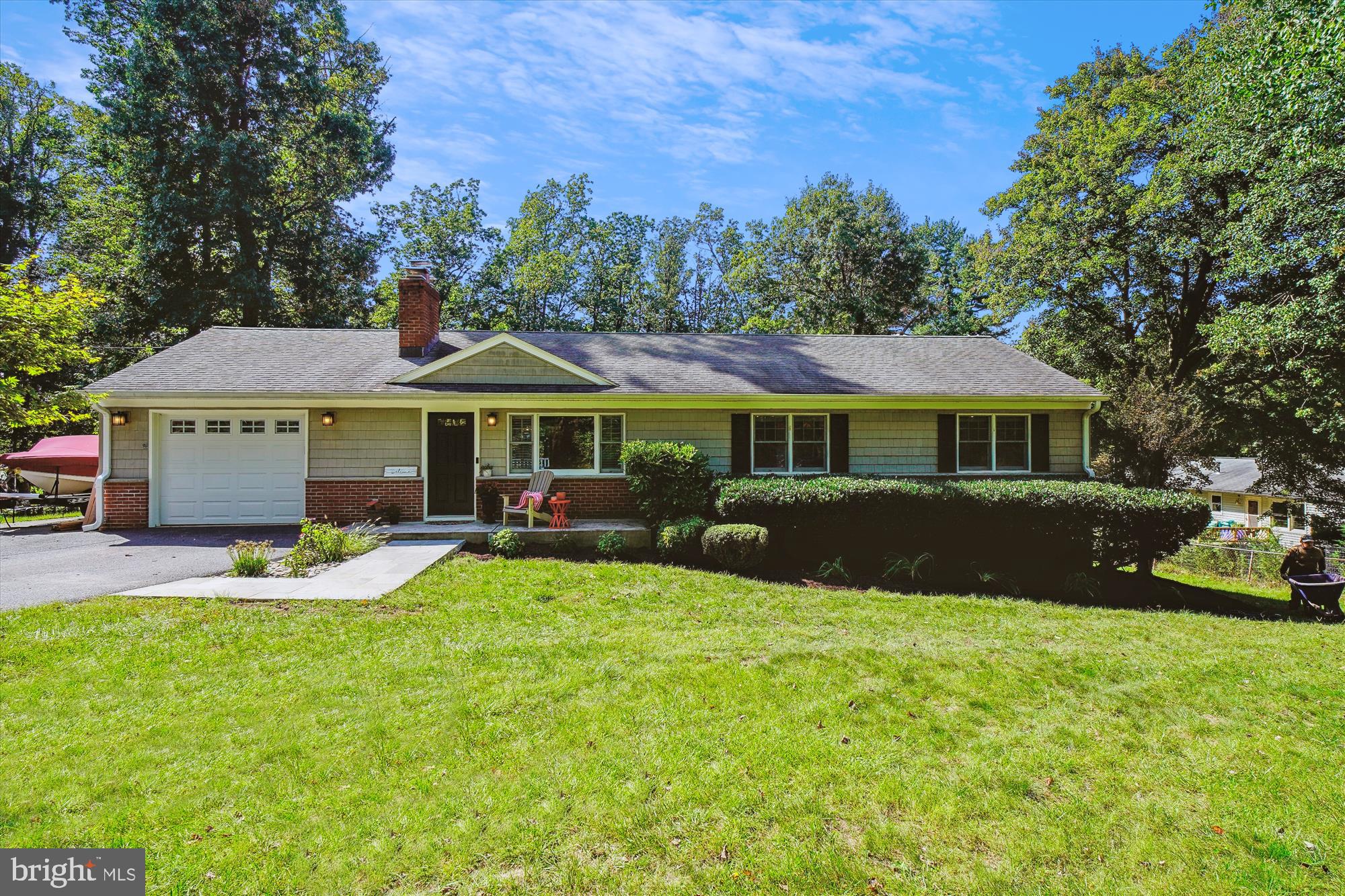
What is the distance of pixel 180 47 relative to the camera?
68.1ft

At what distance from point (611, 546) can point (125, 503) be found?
879cm

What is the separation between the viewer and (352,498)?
11227 mm

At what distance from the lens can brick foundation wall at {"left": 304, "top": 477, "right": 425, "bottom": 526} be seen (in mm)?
11203

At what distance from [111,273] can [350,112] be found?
10.1m

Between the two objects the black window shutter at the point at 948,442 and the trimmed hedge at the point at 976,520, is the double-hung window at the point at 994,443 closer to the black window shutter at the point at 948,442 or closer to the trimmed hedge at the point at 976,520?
the black window shutter at the point at 948,442

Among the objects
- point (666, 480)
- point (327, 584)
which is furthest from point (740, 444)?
point (327, 584)

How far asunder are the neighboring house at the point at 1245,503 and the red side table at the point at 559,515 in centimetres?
3227

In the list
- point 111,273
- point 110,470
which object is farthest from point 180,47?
point 110,470

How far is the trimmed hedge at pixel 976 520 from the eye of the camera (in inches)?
366

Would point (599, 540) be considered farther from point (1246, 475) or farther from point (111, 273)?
point (1246, 475)

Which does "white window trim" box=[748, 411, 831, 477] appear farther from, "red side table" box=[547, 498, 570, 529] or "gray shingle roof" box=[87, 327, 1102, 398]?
"red side table" box=[547, 498, 570, 529]

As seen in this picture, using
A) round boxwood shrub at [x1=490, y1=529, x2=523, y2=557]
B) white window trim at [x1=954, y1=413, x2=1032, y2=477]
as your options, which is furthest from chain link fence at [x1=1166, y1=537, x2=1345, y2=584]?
round boxwood shrub at [x1=490, y1=529, x2=523, y2=557]

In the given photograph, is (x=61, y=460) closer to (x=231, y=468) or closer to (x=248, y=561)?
(x=231, y=468)

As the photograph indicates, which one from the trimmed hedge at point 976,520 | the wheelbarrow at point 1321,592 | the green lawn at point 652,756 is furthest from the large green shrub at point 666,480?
the wheelbarrow at point 1321,592
